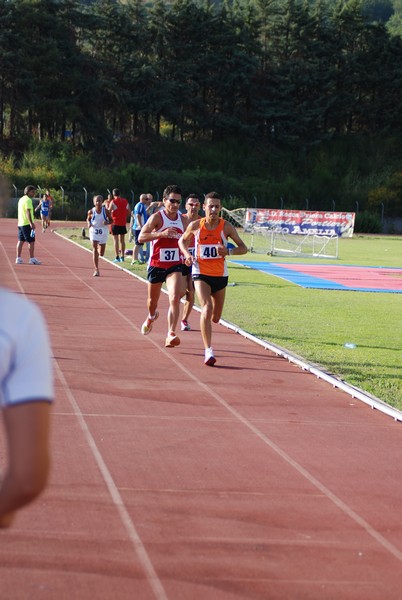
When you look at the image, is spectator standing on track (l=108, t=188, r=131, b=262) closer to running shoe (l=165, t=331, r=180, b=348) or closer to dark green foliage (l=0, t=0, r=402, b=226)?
running shoe (l=165, t=331, r=180, b=348)

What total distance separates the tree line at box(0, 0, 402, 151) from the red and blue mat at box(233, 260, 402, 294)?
49803mm

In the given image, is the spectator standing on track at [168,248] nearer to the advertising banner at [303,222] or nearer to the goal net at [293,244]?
the goal net at [293,244]

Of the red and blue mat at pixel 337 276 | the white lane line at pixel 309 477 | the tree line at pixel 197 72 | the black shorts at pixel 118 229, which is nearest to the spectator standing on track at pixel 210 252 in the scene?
the white lane line at pixel 309 477

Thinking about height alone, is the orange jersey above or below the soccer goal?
above

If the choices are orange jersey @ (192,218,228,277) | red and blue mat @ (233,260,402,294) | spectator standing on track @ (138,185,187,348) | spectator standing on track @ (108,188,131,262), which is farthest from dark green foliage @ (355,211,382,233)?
orange jersey @ (192,218,228,277)

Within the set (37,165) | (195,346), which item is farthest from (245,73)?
(195,346)

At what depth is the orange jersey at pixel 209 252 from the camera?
1169 centimetres

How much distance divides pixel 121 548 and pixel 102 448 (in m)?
2.17

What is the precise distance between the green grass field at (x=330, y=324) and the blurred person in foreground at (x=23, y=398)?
742cm

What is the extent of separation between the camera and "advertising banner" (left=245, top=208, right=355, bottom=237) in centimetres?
3841

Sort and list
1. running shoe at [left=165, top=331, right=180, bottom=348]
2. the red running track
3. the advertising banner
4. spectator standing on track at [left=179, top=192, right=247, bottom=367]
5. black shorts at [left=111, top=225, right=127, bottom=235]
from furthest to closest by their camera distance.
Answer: the advertising banner, black shorts at [left=111, top=225, right=127, bottom=235], running shoe at [left=165, top=331, right=180, bottom=348], spectator standing on track at [left=179, top=192, right=247, bottom=367], the red running track

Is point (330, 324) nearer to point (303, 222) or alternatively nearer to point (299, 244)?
point (299, 244)

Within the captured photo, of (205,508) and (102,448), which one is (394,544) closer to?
(205,508)

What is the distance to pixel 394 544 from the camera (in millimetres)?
5590
